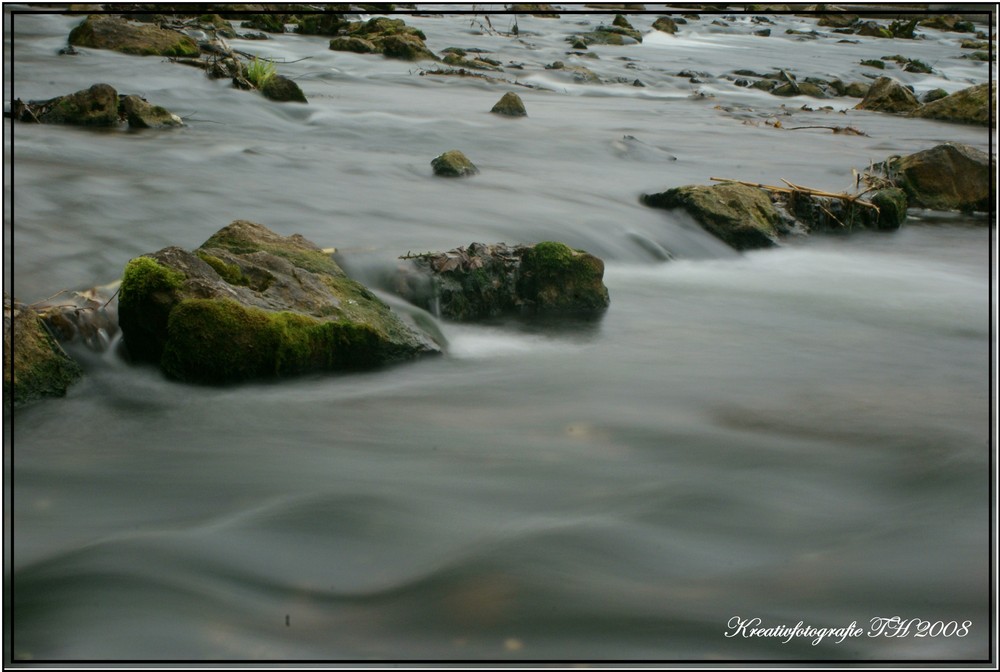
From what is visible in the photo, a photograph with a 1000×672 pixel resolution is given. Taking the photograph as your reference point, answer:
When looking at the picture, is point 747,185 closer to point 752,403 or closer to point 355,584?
point 752,403

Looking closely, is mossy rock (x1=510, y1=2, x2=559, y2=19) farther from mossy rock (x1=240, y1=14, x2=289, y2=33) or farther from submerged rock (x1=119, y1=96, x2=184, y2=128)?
submerged rock (x1=119, y1=96, x2=184, y2=128)

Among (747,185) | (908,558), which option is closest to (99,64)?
(747,185)

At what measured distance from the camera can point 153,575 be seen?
303 centimetres

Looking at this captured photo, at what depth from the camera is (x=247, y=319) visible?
4.30 m

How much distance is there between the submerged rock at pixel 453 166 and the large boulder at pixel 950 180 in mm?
3717

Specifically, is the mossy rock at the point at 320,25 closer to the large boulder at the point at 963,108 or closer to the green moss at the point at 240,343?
the large boulder at the point at 963,108

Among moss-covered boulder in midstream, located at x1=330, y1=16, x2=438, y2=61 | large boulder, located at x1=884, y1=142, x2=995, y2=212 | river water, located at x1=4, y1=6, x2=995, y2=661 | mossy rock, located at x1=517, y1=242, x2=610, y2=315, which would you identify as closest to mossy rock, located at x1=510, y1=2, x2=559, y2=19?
moss-covered boulder in midstream, located at x1=330, y1=16, x2=438, y2=61

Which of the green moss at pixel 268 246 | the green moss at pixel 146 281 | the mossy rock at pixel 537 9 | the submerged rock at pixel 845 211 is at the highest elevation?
the mossy rock at pixel 537 9

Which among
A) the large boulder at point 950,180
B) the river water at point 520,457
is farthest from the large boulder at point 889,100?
the river water at point 520,457

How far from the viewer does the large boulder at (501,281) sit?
211 inches

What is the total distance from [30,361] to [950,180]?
24.9 ft

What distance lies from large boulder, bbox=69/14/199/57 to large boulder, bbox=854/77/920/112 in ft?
31.0

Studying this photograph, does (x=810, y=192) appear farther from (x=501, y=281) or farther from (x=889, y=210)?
(x=501, y=281)

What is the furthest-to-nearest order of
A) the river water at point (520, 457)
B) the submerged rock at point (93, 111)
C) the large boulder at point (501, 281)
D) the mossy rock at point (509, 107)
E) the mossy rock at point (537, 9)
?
the mossy rock at point (537, 9), the mossy rock at point (509, 107), the submerged rock at point (93, 111), the large boulder at point (501, 281), the river water at point (520, 457)
